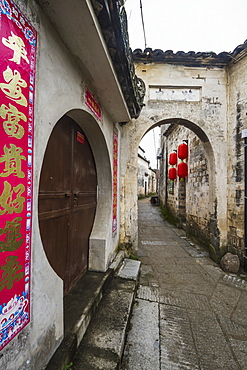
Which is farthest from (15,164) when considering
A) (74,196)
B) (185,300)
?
(185,300)

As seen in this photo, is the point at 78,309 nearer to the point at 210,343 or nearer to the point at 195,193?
the point at 210,343

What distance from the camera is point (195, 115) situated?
4.77m

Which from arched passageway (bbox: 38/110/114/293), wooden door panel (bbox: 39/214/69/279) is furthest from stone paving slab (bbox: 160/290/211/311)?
wooden door panel (bbox: 39/214/69/279)

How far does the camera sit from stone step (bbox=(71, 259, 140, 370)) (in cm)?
170

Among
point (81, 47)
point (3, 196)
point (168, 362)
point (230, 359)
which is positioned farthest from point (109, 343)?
point (81, 47)

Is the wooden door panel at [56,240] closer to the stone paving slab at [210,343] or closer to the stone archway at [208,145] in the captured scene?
the stone paving slab at [210,343]

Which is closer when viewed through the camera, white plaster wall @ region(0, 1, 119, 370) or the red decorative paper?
white plaster wall @ region(0, 1, 119, 370)

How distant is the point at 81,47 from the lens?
6.13ft

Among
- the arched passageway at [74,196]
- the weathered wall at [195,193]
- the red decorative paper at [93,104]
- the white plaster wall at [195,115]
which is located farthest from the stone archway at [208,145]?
the red decorative paper at [93,104]

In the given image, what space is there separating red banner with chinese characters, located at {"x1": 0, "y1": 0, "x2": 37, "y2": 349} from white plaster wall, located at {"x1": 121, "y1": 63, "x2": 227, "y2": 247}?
3.44 m

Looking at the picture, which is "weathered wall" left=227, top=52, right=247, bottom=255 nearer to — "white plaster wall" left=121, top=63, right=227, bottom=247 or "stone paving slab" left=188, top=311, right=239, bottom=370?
"white plaster wall" left=121, top=63, right=227, bottom=247

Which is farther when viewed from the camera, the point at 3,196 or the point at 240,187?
the point at 240,187

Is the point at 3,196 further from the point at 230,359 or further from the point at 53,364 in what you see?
the point at 230,359

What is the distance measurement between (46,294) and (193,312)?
7.76 feet
